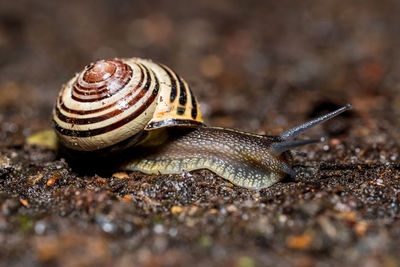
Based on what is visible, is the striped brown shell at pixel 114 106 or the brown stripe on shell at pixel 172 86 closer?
the striped brown shell at pixel 114 106

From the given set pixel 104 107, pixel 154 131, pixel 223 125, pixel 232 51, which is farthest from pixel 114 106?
pixel 232 51

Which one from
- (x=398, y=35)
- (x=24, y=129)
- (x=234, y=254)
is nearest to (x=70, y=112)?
(x=24, y=129)

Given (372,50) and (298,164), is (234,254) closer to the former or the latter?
(298,164)

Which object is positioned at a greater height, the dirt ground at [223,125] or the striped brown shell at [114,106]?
the striped brown shell at [114,106]

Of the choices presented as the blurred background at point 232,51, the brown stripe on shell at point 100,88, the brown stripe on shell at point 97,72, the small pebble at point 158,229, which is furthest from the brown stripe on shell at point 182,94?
the small pebble at point 158,229

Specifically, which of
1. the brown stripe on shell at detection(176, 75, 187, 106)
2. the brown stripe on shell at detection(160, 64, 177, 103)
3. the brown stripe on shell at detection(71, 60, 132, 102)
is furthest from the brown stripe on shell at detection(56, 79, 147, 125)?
the brown stripe on shell at detection(176, 75, 187, 106)

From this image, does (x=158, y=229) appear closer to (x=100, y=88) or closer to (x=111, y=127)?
Answer: (x=111, y=127)

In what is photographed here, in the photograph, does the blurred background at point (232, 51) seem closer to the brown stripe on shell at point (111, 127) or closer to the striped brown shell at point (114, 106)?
the striped brown shell at point (114, 106)
